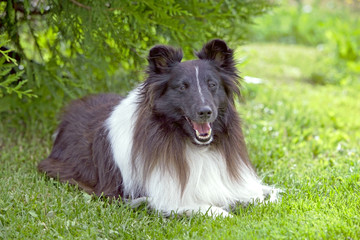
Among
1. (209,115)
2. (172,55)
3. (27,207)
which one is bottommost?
(27,207)

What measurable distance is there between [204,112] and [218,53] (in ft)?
2.29

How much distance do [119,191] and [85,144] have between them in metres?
0.77

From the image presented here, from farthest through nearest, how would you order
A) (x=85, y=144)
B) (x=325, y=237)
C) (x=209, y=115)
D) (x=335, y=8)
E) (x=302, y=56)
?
(x=335, y=8) < (x=302, y=56) < (x=85, y=144) < (x=209, y=115) < (x=325, y=237)

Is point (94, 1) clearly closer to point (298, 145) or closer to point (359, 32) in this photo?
point (298, 145)

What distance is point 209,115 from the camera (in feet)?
12.9

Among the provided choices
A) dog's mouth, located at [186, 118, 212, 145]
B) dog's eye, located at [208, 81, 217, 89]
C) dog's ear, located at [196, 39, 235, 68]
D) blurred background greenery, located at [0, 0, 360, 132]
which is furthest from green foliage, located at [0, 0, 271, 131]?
dog's mouth, located at [186, 118, 212, 145]

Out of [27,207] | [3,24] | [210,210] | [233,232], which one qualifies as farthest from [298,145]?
[3,24]

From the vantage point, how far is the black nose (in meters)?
3.91

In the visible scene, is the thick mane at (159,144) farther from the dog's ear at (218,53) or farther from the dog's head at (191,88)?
the dog's ear at (218,53)

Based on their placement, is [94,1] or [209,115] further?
[94,1]

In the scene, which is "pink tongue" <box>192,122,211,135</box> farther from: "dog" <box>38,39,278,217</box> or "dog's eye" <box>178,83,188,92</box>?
"dog's eye" <box>178,83,188,92</box>

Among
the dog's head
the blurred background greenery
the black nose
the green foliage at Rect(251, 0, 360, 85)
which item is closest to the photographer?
the black nose

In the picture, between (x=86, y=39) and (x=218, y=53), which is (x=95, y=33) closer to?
(x=86, y=39)

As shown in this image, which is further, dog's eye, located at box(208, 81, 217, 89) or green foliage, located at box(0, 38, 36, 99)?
green foliage, located at box(0, 38, 36, 99)
